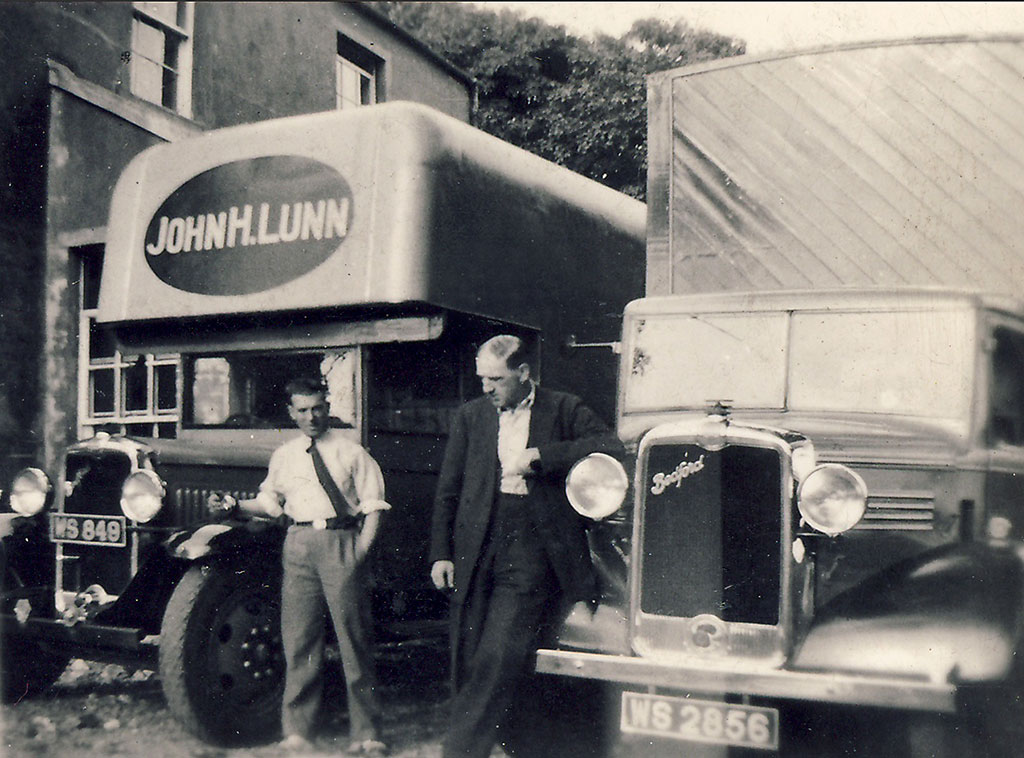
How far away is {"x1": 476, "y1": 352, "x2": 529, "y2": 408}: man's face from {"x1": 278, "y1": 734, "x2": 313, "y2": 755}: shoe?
5.75 feet

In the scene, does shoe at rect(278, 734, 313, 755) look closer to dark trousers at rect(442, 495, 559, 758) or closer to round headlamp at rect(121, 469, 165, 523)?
dark trousers at rect(442, 495, 559, 758)

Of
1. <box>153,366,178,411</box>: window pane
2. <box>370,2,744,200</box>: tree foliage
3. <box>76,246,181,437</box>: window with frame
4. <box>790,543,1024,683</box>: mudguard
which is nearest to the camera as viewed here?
<box>790,543,1024,683</box>: mudguard

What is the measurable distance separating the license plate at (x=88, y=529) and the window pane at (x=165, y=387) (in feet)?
8.18

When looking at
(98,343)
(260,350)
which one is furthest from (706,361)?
(98,343)

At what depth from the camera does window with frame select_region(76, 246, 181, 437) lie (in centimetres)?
759

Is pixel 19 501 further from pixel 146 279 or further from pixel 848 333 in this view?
pixel 848 333

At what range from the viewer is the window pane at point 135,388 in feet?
25.8

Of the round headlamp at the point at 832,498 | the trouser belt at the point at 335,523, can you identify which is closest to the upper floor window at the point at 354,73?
the trouser belt at the point at 335,523

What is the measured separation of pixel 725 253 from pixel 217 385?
9.55 ft

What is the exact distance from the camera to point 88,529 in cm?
518

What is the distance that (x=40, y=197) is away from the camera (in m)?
8.62

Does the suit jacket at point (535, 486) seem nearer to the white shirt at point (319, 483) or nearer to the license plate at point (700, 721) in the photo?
the white shirt at point (319, 483)

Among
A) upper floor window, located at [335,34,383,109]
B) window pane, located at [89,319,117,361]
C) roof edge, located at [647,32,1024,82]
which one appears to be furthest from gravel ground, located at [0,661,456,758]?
upper floor window, located at [335,34,383,109]

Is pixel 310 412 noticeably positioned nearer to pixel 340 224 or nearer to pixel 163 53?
pixel 340 224
